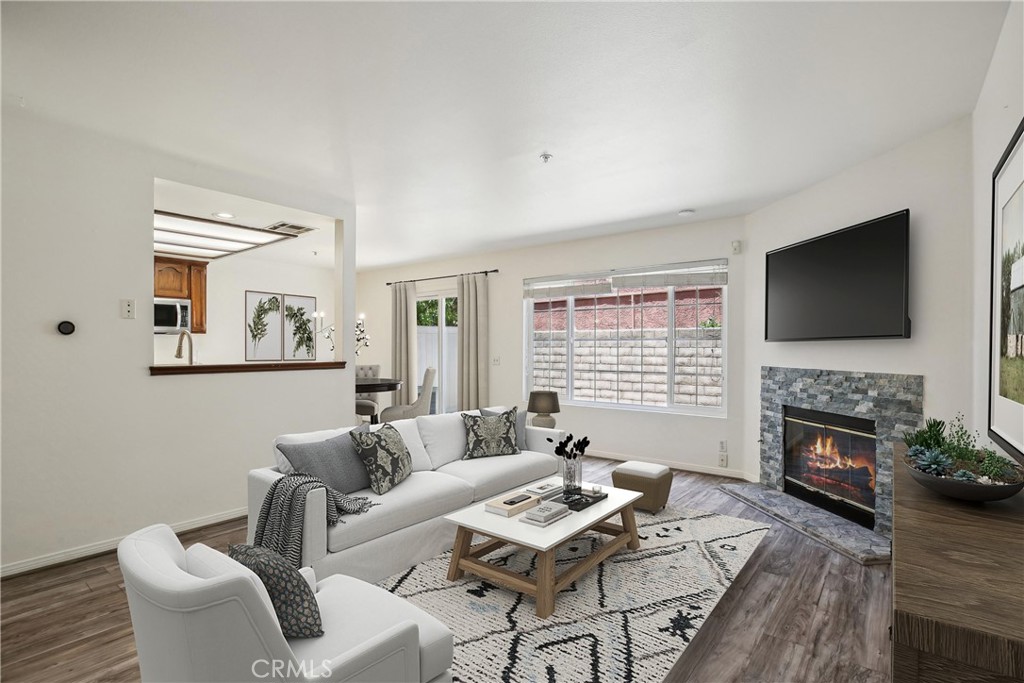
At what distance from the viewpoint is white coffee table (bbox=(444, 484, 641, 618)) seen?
250 cm

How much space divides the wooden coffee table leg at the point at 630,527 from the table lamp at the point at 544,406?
1.84 metres

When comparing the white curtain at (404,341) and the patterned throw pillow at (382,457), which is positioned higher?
the white curtain at (404,341)

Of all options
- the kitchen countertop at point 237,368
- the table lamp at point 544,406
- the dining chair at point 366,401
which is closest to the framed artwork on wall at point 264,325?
the dining chair at point 366,401

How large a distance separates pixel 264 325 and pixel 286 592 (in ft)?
23.7

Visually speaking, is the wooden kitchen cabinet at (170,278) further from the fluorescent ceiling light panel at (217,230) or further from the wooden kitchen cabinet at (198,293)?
the fluorescent ceiling light panel at (217,230)

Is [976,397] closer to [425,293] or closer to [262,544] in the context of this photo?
[262,544]

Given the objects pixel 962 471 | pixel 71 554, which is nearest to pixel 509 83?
pixel 962 471

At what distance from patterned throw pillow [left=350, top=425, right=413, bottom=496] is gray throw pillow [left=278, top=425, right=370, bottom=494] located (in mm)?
53

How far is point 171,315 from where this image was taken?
6797 mm

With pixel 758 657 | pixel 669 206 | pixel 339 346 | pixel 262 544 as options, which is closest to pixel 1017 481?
pixel 758 657

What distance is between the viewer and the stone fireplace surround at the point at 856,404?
3.33 m

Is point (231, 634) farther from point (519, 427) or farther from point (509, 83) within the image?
point (519, 427)

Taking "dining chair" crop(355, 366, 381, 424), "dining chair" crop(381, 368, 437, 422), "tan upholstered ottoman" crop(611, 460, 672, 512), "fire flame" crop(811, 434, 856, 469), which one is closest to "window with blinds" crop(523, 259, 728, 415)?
"fire flame" crop(811, 434, 856, 469)

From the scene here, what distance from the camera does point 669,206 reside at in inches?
187
